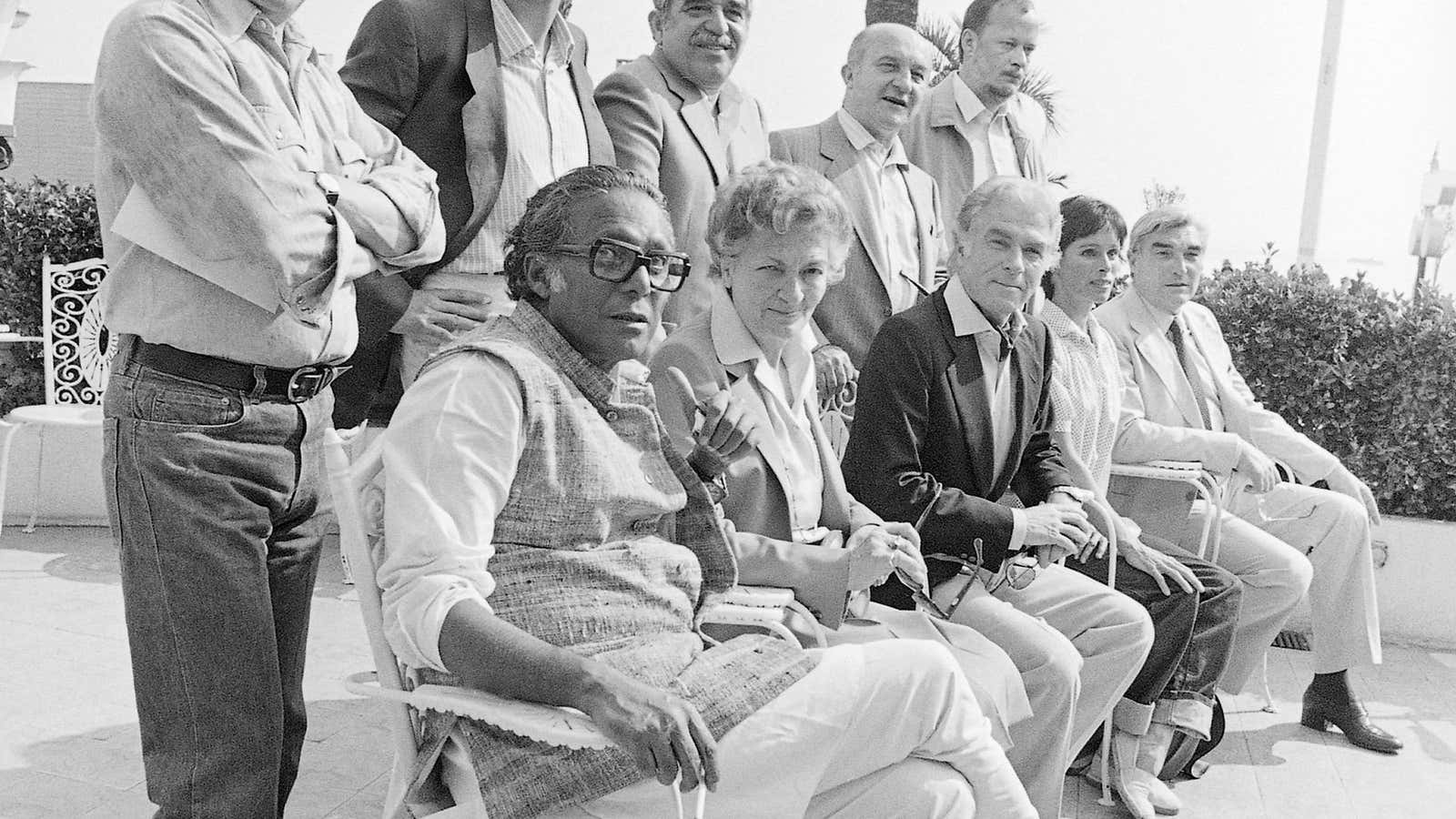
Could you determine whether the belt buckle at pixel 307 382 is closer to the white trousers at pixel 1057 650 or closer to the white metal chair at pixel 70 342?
the white trousers at pixel 1057 650

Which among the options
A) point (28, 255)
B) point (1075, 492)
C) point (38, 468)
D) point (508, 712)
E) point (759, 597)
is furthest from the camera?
point (28, 255)

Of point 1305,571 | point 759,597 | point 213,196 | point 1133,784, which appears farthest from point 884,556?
point 1305,571

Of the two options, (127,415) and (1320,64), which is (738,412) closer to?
(127,415)

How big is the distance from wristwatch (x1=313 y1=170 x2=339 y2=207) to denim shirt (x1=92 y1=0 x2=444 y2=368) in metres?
0.03

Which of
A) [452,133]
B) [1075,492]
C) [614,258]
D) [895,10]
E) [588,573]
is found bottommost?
[1075,492]

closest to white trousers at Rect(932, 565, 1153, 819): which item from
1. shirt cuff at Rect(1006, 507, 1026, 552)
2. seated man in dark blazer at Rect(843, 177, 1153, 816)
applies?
seated man in dark blazer at Rect(843, 177, 1153, 816)

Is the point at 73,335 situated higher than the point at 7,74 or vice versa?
the point at 7,74

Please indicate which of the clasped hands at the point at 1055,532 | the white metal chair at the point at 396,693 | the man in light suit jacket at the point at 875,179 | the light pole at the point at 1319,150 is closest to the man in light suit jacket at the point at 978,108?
the man in light suit jacket at the point at 875,179

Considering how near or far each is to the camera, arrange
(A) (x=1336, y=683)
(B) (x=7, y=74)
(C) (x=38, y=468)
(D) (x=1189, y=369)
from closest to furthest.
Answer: (A) (x=1336, y=683) → (D) (x=1189, y=369) → (C) (x=38, y=468) → (B) (x=7, y=74)

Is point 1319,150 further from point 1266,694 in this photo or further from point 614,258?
point 614,258

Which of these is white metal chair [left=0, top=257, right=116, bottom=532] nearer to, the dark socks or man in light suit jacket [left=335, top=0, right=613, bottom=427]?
man in light suit jacket [left=335, top=0, right=613, bottom=427]

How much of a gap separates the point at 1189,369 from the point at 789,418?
8.11 feet

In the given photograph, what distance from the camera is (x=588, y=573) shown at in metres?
2.00

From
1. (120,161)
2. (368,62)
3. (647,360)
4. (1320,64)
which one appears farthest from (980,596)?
(1320,64)
